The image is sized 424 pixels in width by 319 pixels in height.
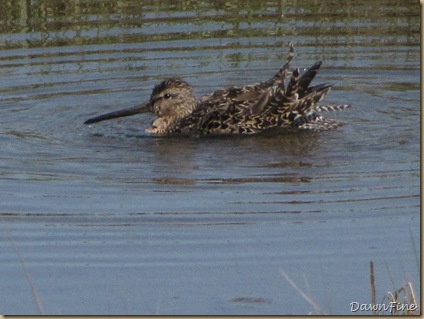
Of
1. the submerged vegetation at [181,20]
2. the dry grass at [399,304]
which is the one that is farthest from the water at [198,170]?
the dry grass at [399,304]

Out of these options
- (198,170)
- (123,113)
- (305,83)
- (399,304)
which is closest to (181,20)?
(123,113)

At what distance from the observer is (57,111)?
12.0 m

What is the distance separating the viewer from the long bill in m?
11.4

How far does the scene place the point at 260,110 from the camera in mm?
11164

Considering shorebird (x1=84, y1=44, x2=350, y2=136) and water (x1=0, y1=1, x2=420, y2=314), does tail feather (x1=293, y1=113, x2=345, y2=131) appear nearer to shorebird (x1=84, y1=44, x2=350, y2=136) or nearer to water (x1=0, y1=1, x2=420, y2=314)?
shorebird (x1=84, y1=44, x2=350, y2=136)

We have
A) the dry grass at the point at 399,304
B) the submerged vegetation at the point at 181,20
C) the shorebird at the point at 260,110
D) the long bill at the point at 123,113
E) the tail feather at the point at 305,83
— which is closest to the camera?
the dry grass at the point at 399,304

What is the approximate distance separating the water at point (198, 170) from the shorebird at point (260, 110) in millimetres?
173

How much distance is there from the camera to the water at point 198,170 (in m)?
7.36

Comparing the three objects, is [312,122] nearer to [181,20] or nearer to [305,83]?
[305,83]

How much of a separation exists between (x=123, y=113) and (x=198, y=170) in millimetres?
1982

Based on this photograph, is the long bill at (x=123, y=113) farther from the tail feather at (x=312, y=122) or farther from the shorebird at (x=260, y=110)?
the tail feather at (x=312, y=122)

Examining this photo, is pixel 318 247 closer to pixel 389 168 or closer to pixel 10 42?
pixel 389 168

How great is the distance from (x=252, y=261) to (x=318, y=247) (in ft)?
1.53

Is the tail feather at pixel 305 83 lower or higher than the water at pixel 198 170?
higher
